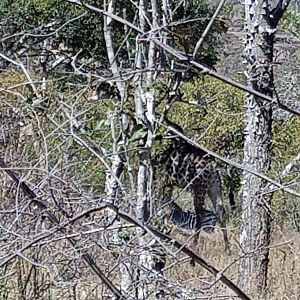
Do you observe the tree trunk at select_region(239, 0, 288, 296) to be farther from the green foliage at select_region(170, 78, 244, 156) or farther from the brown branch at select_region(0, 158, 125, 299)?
the green foliage at select_region(170, 78, 244, 156)

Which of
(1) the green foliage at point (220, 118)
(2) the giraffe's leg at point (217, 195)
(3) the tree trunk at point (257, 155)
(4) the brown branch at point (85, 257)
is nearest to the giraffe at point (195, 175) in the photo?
(2) the giraffe's leg at point (217, 195)

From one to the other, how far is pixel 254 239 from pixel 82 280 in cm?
251

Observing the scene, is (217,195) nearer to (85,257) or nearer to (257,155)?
(257,155)

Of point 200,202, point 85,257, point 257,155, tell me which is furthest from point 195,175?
point 85,257

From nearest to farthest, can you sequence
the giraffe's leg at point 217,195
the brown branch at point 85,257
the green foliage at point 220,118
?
the brown branch at point 85,257, the green foliage at point 220,118, the giraffe's leg at point 217,195

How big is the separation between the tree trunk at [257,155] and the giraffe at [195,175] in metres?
1.06

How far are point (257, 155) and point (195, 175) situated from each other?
222 centimetres

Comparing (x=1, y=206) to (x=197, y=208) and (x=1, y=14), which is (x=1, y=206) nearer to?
(x=197, y=208)

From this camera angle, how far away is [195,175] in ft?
22.9

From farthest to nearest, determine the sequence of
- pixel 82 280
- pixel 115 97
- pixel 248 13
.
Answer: pixel 248 13 → pixel 115 97 → pixel 82 280

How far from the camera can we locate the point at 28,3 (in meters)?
11.4

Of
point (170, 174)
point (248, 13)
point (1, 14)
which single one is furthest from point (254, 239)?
point (1, 14)

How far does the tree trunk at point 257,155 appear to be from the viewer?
4.41 meters

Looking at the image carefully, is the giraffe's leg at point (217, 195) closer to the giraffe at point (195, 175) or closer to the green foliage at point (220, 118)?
the giraffe at point (195, 175)
